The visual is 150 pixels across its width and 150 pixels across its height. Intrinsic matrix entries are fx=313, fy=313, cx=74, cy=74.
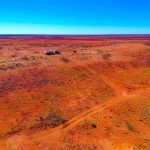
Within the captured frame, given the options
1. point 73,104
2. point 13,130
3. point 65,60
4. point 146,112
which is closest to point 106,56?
point 65,60

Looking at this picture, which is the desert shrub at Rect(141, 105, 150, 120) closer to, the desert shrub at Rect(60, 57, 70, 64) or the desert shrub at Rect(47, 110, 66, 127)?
the desert shrub at Rect(47, 110, 66, 127)

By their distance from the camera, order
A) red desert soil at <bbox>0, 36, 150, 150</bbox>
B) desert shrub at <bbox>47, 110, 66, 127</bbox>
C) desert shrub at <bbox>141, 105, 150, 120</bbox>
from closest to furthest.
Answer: red desert soil at <bbox>0, 36, 150, 150</bbox>, desert shrub at <bbox>47, 110, 66, 127</bbox>, desert shrub at <bbox>141, 105, 150, 120</bbox>

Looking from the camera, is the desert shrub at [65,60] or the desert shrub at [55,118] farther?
the desert shrub at [65,60]

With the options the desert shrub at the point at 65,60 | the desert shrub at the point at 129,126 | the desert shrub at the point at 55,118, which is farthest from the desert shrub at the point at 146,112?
the desert shrub at the point at 65,60

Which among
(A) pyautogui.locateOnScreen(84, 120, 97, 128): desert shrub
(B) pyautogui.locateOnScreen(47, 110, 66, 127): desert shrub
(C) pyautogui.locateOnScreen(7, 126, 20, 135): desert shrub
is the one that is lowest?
(C) pyautogui.locateOnScreen(7, 126, 20, 135): desert shrub

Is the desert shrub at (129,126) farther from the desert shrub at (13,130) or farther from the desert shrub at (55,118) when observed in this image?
the desert shrub at (13,130)

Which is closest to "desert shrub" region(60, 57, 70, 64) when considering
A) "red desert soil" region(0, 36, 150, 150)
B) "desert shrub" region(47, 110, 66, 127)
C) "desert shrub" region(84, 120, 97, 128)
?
"red desert soil" region(0, 36, 150, 150)

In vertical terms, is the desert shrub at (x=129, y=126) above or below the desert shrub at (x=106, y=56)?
below

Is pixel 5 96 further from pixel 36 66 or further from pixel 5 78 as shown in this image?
pixel 36 66
